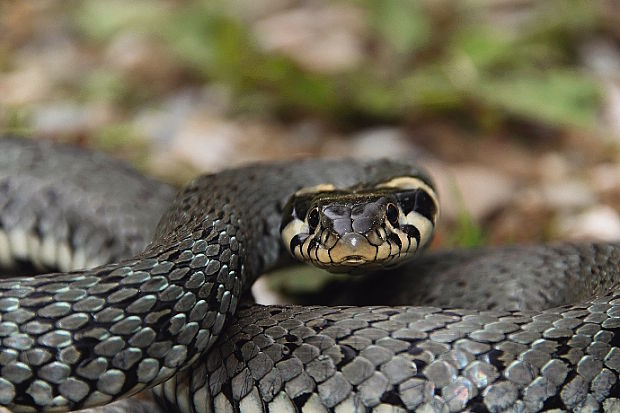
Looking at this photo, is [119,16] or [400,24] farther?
[119,16]

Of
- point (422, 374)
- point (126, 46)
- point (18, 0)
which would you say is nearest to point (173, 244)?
point (422, 374)

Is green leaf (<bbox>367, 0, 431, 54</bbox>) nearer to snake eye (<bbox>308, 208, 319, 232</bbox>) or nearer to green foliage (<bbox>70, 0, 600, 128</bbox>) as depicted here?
green foliage (<bbox>70, 0, 600, 128</bbox>)

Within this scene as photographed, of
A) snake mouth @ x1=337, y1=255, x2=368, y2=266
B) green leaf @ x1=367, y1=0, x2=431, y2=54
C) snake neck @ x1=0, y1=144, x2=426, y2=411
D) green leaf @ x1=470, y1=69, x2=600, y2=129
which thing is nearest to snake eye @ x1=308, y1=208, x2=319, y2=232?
snake mouth @ x1=337, y1=255, x2=368, y2=266

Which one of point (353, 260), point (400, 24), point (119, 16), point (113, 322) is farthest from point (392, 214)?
point (119, 16)

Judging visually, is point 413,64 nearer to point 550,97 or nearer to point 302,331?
point 550,97

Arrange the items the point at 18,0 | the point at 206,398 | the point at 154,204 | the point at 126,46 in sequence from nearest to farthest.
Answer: the point at 206,398 → the point at 154,204 → the point at 126,46 → the point at 18,0

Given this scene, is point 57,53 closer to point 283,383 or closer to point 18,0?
point 18,0
